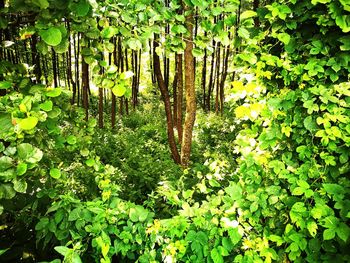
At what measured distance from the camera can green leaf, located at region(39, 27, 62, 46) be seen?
1.30m

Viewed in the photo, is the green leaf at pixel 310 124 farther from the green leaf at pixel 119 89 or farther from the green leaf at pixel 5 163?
the green leaf at pixel 5 163

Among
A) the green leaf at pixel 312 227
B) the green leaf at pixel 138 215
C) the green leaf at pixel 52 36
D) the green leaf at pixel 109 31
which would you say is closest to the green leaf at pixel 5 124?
the green leaf at pixel 52 36

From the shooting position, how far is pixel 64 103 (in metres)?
1.99

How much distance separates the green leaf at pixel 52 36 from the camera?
1.30 meters

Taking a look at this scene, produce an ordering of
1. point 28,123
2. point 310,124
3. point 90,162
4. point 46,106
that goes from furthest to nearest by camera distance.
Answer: point 310,124, point 90,162, point 46,106, point 28,123

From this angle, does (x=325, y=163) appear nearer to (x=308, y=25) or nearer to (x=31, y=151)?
(x=308, y=25)

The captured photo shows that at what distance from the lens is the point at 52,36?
4.29 ft

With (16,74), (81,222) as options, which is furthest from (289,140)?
(16,74)

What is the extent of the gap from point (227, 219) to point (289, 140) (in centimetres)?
83

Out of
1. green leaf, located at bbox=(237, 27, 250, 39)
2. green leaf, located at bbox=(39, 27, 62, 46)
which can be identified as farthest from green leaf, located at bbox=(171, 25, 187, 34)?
green leaf, located at bbox=(39, 27, 62, 46)

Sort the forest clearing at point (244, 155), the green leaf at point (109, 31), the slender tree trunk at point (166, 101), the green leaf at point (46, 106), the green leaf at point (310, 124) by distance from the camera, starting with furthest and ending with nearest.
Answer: the slender tree trunk at point (166, 101) → the green leaf at point (310, 124) → the forest clearing at point (244, 155) → the green leaf at point (109, 31) → the green leaf at point (46, 106)

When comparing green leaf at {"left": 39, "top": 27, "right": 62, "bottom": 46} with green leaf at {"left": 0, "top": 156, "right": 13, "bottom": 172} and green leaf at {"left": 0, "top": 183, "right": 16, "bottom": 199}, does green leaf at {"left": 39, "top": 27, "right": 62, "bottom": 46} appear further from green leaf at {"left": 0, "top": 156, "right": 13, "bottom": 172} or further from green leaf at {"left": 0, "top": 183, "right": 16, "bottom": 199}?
green leaf at {"left": 0, "top": 183, "right": 16, "bottom": 199}

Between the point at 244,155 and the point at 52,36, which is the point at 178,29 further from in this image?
the point at 244,155

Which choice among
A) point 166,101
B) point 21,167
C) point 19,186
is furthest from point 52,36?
point 166,101
